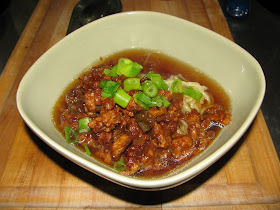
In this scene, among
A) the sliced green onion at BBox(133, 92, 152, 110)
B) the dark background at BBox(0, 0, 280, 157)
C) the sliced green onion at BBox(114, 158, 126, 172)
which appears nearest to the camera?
the sliced green onion at BBox(114, 158, 126, 172)

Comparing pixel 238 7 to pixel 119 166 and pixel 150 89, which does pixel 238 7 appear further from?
pixel 119 166

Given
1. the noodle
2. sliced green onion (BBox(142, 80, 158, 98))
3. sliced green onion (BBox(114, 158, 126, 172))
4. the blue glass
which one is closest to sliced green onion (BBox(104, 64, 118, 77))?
sliced green onion (BBox(142, 80, 158, 98))

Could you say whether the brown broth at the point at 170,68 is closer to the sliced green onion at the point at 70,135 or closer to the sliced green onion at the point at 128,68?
the sliced green onion at the point at 128,68

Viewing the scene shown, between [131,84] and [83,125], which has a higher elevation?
[131,84]

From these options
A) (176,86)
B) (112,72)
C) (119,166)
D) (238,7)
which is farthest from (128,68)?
(238,7)

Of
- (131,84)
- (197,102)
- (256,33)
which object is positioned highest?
(131,84)

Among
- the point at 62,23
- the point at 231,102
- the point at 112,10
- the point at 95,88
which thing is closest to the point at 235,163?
the point at 231,102

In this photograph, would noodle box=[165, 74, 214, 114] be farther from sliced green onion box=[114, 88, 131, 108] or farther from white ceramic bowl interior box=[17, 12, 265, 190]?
sliced green onion box=[114, 88, 131, 108]
